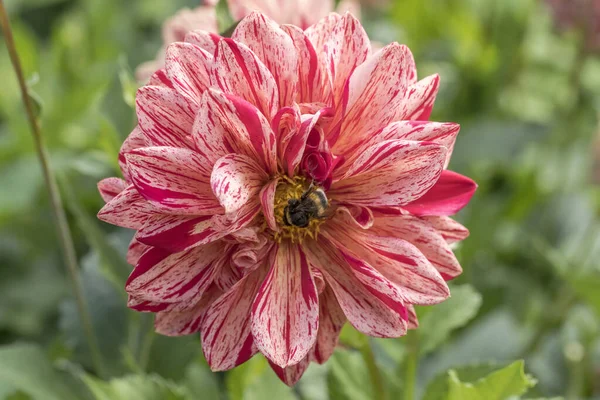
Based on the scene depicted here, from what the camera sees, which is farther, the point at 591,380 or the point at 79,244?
the point at 79,244

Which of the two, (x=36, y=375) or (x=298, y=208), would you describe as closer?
(x=298, y=208)

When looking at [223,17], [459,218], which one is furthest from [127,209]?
[459,218]

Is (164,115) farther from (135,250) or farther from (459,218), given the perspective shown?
(459,218)

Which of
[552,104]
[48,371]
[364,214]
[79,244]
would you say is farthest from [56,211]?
[552,104]

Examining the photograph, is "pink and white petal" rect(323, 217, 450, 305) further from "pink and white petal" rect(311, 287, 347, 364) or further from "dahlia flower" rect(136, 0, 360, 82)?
"dahlia flower" rect(136, 0, 360, 82)

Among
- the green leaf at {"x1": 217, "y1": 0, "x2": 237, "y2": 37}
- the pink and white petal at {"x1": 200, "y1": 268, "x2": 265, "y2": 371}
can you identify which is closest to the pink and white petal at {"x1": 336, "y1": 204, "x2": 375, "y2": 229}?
the pink and white petal at {"x1": 200, "y1": 268, "x2": 265, "y2": 371}

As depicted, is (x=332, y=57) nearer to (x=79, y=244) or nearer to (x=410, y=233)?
(x=410, y=233)

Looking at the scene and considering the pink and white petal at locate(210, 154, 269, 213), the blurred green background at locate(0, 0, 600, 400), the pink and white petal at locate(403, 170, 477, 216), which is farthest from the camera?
the blurred green background at locate(0, 0, 600, 400)
